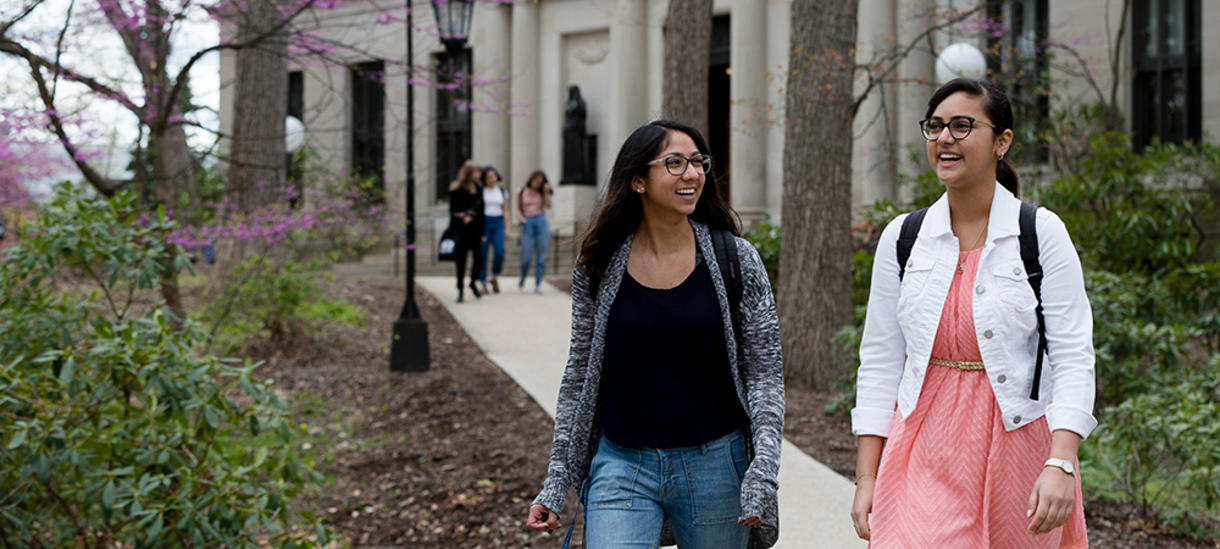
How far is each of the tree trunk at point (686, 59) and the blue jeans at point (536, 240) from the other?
4.99 meters

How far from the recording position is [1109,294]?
25.9 feet

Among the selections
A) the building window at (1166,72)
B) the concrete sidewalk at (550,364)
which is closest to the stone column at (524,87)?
the concrete sidewalk at (550,364)

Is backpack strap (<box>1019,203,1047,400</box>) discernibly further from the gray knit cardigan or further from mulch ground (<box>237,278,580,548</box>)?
mulch ground (<box>237,278,580,548</box>)

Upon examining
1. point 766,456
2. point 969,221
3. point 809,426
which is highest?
point 969,221

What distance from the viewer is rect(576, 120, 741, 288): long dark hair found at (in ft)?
10.7

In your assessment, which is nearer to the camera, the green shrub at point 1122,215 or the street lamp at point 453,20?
the green shrub at point 1122,215

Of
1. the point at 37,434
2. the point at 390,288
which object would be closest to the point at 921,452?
the point at 37,434

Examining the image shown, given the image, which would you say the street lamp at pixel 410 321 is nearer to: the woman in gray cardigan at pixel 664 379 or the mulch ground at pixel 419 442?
the mulch ground at pixel 419 442

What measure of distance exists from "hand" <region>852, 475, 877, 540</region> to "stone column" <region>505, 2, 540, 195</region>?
24.2 metres

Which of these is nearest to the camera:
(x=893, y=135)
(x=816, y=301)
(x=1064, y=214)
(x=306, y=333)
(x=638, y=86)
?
(x=816, y=301)

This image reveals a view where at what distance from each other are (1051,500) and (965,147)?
822 millimetres

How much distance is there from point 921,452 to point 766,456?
1.40ft

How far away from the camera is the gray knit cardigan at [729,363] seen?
3145mm

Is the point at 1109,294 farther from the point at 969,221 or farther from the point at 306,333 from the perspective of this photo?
the point at 306,333
